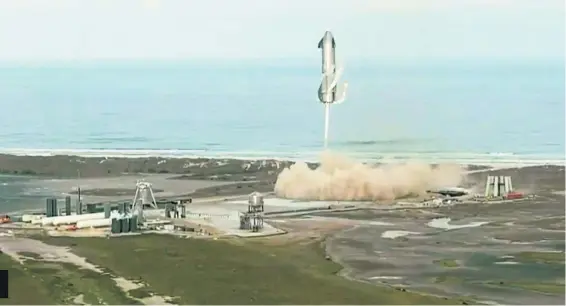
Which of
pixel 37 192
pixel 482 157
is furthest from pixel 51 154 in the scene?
pixel 482 157

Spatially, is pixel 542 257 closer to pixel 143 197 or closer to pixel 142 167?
pixel 143 197

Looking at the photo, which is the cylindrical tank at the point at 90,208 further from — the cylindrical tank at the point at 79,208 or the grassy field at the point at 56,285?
the grassy field at the point at 56,285

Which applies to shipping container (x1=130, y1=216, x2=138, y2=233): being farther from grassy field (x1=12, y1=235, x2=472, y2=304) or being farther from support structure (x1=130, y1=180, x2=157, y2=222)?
support structure (x1=130, y1=180, x2=157, y2=222)

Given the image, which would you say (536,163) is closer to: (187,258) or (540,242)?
(540,242)

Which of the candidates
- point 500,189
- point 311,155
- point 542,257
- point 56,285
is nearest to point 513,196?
point 500,189

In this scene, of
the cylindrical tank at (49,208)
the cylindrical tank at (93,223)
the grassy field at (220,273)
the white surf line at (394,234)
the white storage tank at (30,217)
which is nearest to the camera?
→ the grassy field at (220,273)

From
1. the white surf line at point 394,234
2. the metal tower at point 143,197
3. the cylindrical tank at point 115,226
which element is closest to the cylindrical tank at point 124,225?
the cylindrical tank at point 115,226

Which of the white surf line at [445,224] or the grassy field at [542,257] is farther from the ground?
the white surf line at [445,224]
